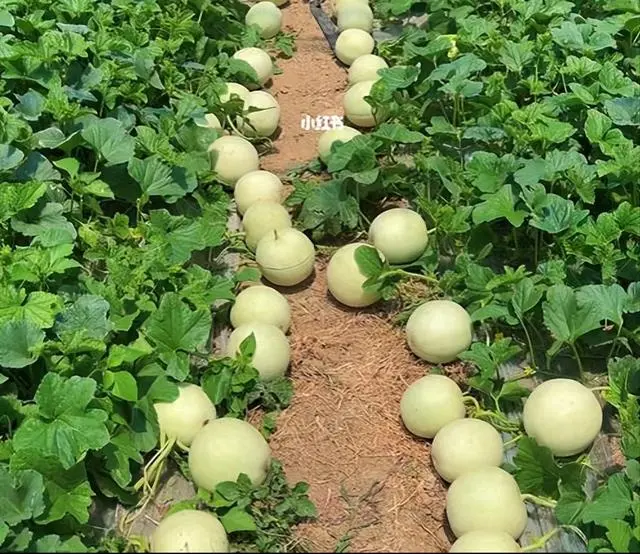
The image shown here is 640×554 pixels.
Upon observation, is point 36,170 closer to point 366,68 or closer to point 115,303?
point 115,303

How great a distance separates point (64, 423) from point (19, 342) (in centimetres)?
47

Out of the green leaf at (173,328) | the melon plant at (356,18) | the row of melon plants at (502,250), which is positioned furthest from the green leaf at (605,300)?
the melon plant at (356,18)

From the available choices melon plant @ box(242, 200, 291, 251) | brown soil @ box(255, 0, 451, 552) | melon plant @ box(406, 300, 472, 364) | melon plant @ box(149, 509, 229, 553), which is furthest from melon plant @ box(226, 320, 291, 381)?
melon plant @ box(149, 509, 229, 553)

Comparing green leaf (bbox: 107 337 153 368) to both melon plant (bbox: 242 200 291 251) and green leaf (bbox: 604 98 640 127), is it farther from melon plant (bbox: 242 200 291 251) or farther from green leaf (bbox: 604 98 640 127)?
green leaf (bbox: 604 98 640 127)

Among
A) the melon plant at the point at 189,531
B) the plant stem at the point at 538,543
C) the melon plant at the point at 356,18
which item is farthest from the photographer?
the melon plant at the point at 356,18

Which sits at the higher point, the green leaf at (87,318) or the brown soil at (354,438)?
the green leaf at (87,318)

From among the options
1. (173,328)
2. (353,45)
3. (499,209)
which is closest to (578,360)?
(499,209)

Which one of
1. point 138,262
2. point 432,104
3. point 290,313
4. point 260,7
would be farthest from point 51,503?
point 260,7

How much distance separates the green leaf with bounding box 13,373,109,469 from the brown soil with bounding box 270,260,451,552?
0.93 m

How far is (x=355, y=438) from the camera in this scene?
13.7 ft

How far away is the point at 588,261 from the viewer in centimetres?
432

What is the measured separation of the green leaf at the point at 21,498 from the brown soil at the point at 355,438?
1029mm

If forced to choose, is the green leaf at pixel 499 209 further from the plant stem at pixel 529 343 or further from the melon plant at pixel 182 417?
the melon plant at pixel 182 417

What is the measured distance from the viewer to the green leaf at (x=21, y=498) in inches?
130
